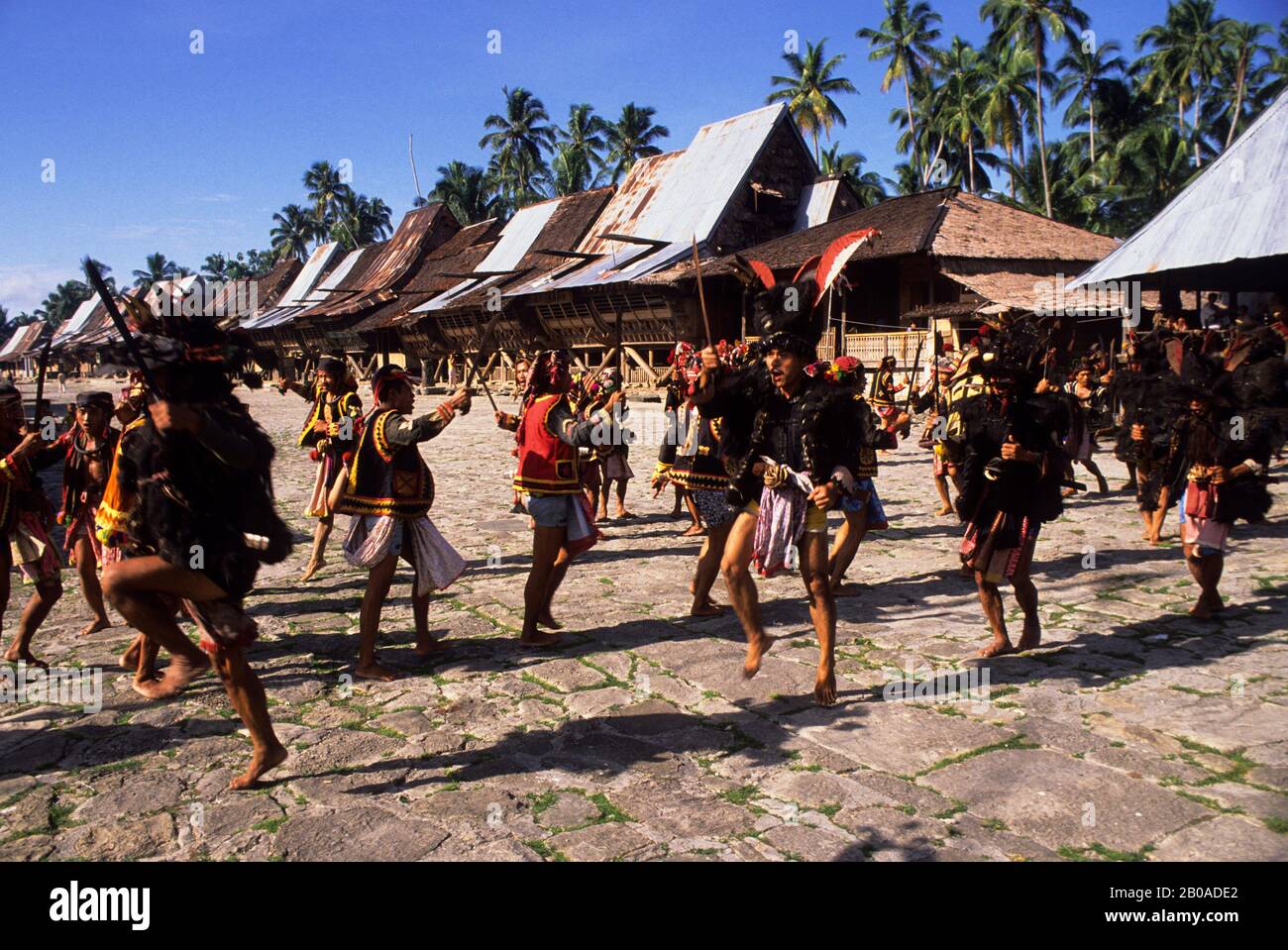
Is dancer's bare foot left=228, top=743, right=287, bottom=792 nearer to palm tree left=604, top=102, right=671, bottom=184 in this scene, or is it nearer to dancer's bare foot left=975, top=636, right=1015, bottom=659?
dancer's bare foot left=975, top=636, right=1015, bottom=659

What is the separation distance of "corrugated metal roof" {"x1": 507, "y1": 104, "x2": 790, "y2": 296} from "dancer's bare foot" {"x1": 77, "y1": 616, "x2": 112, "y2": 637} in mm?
23356

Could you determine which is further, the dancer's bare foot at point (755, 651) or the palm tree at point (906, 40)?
the palm tree at point (906, 40)

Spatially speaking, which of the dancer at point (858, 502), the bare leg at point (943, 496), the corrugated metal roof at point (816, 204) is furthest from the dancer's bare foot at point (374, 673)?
the corrugated metal roof at point (816, 204)

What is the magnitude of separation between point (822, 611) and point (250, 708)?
9.36 ft

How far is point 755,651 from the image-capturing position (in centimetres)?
507

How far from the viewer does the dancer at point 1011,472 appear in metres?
5.50

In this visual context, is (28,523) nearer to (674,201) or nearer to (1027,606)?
(1027,606)

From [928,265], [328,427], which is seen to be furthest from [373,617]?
[928,265]

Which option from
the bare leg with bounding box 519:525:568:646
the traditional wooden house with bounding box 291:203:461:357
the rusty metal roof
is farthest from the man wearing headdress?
the rusty metal roof

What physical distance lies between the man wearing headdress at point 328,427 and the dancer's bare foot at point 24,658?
2.18 m

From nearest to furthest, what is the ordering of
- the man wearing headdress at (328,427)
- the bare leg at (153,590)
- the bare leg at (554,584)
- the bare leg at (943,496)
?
the bare leg at (153,590), the bare leg at (554,584), the man wearing headdress at (328,427), the bare leg at (943,496)

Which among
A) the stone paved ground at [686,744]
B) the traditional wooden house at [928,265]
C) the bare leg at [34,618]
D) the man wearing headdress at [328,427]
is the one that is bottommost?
the stone paved ground at [686,744]

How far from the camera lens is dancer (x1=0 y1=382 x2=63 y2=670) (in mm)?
5402

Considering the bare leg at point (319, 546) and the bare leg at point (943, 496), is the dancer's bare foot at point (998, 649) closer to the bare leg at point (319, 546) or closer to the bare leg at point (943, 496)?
the bare leg at point (943, 496)
